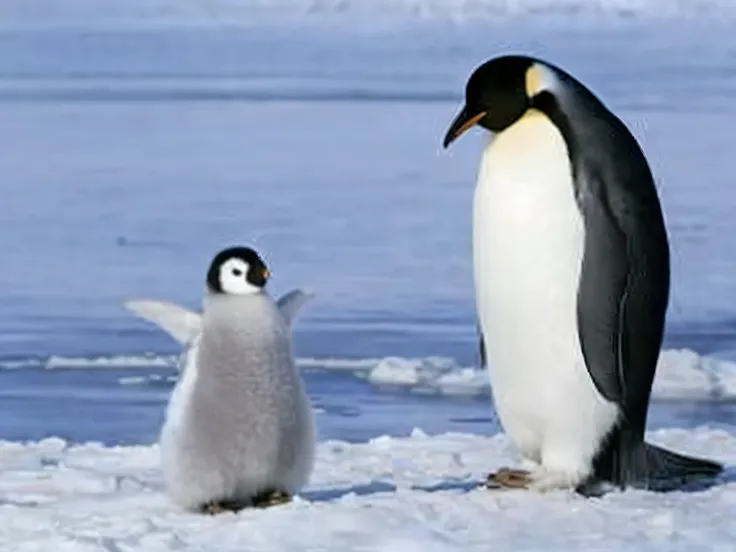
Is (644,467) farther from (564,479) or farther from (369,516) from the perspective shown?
(369,516)

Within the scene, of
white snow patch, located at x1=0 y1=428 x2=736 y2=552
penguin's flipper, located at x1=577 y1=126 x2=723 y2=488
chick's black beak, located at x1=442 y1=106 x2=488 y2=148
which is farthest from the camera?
chick's black beak, located at x1=442 y1=106 x2=488 y2=148

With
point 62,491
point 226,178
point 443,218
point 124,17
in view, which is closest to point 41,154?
point 226,178

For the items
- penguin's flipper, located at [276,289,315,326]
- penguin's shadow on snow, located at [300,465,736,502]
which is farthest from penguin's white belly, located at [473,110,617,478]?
penguin's flipper, located at [276,289,315,326]

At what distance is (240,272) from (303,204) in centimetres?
724

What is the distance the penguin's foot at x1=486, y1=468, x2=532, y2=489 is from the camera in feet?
13.6

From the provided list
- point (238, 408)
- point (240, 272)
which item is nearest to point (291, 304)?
point (240, 272)

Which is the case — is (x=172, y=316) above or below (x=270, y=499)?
above

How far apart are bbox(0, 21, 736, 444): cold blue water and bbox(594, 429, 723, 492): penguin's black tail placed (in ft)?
5.40

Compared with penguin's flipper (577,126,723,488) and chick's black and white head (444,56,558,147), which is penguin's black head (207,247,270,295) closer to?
chick's black and white head (444,56,558,147)

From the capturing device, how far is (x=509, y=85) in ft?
13.5

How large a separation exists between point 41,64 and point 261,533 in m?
16.1

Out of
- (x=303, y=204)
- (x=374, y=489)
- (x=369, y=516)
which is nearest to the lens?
(x=369, y=516)

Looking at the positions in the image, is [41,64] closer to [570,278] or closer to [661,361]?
[661,361]

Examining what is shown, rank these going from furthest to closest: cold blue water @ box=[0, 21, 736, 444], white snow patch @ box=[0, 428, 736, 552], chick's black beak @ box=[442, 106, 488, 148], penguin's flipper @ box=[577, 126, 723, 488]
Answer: cold blue water @ box=[0, 21, 736, 444]
chick's black beak @ box=[442, 106, 488, 148]
penguin's flipper @ box=[577, 126, 723, 488]
white snow patch @ box=[0, 428, 736, 552]
